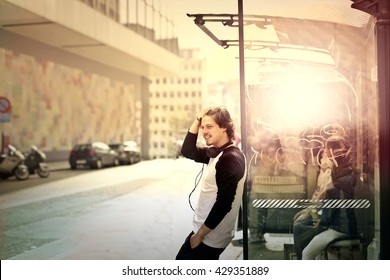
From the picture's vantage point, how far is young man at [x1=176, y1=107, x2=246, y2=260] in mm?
2289

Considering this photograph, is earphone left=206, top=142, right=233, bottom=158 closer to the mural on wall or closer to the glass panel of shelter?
the glass panel of shelter

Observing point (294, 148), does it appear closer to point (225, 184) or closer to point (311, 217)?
point (311, 217)

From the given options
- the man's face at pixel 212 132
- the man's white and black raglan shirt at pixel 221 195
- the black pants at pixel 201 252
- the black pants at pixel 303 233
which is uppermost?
the man's face at pixel 212 132

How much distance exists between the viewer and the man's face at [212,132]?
2.52m

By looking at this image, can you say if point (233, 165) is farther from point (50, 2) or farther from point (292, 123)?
point (50, 2)

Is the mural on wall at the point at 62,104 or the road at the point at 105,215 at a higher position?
the mural on wall at the point at 62,104

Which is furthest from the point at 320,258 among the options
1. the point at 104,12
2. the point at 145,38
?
the point at 104,12

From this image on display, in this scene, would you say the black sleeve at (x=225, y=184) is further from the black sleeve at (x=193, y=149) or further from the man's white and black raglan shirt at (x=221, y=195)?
the black sleeve at (x=193, y=149)

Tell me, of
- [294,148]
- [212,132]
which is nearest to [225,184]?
[212,132]

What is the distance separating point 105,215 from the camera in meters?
3.46

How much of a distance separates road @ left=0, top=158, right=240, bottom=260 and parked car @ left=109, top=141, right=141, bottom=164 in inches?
2.2

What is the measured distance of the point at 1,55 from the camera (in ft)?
11.6

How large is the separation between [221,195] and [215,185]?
0.10 m

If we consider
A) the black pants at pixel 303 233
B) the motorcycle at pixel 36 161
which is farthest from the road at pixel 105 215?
the black pants at pixel 303 233
